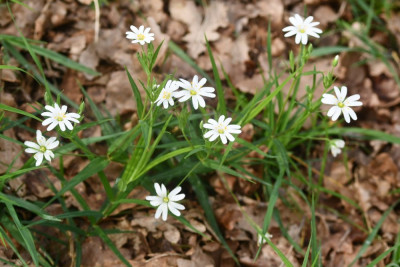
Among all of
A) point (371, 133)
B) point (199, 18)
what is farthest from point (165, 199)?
point (199, 18)

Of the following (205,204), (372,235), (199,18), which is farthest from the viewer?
(199,18)

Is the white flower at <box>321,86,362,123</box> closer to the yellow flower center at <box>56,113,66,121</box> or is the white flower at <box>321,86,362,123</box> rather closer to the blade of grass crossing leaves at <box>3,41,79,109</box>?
the yellow flower center at <box>56,113,66,121</box>

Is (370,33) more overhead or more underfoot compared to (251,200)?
more overhead

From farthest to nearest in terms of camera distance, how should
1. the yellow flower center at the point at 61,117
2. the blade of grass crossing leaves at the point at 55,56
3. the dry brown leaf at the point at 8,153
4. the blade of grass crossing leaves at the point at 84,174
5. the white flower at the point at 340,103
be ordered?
1. the blade of grass crossing leaves at the point at 55,56
2. the dry brown leaf at the point at 8,153
3. the blade of grass crossing leaves at the point at 84,174
4. the white flower at the point at 340,103
5. the yellow flower center at the point at 61,117

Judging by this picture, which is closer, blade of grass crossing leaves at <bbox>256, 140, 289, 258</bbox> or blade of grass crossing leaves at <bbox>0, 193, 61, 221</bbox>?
blade of grass crossing leaves at <bbox>0, 193, 61, 221</bbox>

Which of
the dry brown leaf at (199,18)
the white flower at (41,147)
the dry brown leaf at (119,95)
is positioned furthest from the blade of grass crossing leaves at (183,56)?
the white flower at (41,147)

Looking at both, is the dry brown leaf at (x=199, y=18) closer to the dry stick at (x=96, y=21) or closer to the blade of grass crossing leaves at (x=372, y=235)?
the dry stick at (x=96, y=21)

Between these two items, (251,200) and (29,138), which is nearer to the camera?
(29,138)

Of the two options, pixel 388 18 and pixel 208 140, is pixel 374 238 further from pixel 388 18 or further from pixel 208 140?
pixel 388 18

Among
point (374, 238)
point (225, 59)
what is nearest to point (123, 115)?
point (225, 59)

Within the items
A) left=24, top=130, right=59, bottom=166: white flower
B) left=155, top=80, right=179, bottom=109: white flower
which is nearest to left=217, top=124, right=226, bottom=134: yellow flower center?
left=155, top=80, right=179, bottom=109: white flower

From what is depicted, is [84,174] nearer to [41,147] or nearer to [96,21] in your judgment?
[41,147]
